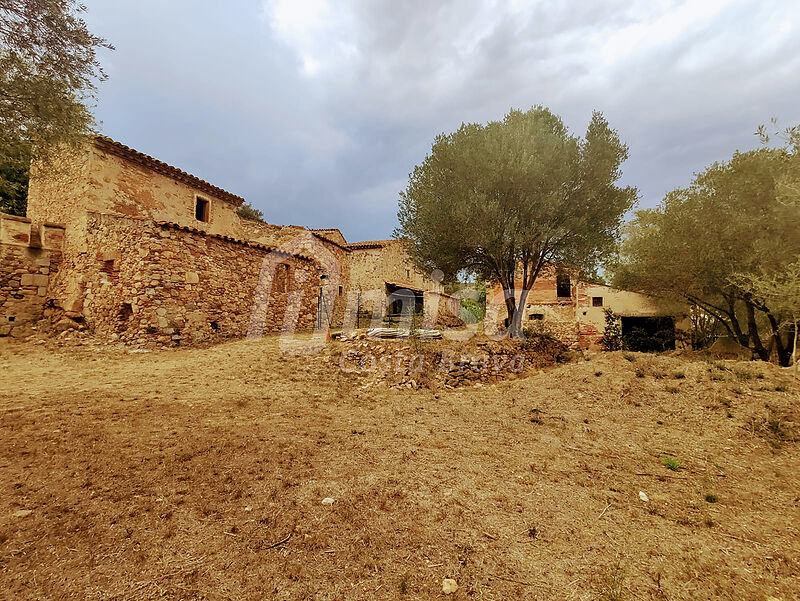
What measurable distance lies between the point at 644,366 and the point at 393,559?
8112 mm

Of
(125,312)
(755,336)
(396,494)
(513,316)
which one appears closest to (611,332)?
(755,336)

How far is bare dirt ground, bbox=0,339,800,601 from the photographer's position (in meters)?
2.21

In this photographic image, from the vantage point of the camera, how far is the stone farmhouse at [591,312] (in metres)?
15.6

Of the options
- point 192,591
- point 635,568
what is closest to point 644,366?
point 635,568

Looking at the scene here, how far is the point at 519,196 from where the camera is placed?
10766 mm

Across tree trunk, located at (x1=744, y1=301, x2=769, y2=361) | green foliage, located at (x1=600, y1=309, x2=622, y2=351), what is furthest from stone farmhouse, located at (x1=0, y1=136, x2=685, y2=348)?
tree trunk, located at (x1=744, y1=301, x2=769, y2=361)

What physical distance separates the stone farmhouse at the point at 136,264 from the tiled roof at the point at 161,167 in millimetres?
44

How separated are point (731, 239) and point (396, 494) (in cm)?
1264

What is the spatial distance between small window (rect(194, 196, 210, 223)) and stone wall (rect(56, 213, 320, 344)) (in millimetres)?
5451

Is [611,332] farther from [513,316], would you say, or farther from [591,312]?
[513,316]

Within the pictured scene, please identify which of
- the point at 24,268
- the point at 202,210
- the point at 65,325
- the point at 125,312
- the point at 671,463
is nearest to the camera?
the point at 671,463

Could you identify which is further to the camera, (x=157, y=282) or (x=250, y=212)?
(x=250, y=212)

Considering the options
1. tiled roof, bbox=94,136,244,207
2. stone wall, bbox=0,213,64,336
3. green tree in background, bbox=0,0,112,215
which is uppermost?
tiled roof, bbox=94,136,244,207

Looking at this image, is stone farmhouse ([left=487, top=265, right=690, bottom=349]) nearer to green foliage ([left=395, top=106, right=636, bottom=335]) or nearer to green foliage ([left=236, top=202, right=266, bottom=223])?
green foliage ([left=395, top=106, right=636, bottom=335])
